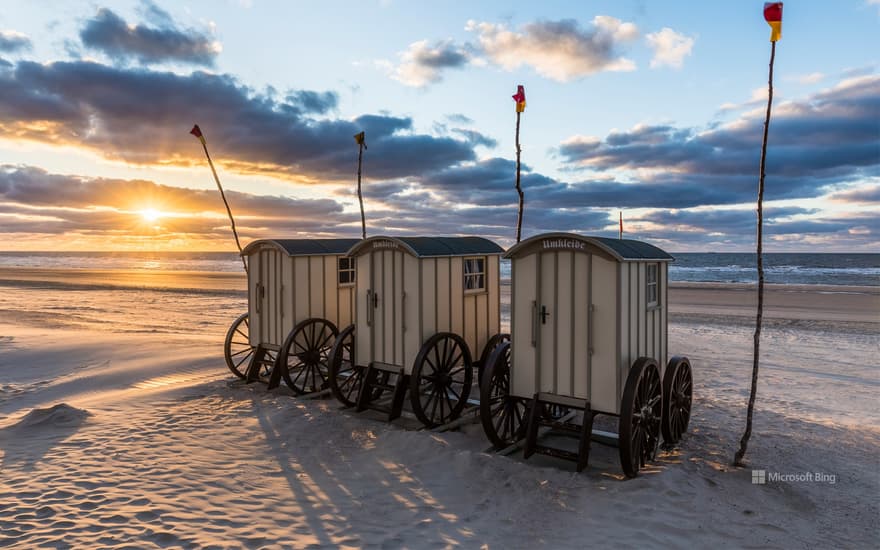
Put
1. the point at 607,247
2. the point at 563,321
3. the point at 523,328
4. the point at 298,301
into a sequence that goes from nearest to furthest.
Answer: the point at 607,247 < the point at 563,321 < the point at 523,328 < the point at 298,301

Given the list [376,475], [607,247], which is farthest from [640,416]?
[376,475]

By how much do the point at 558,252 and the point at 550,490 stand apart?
129 inches

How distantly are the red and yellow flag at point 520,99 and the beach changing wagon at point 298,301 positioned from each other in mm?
5060

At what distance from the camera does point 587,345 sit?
7.73 metres

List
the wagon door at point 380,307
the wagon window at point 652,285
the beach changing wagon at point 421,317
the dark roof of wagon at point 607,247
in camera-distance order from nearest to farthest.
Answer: the dark roof of wagon at point 607,247 → the wagon window at point 652,285 → the beach changing wagon at point 421,317 → the wagon door at point 380,307

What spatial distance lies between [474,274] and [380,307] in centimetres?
195

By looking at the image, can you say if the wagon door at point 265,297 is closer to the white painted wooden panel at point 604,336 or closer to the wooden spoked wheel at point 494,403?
the wooden spoked wheel at point 494,403

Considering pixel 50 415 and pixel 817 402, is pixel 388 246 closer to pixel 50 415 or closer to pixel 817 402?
pixel 50 415

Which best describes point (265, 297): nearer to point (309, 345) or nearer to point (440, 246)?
point (309, 345)

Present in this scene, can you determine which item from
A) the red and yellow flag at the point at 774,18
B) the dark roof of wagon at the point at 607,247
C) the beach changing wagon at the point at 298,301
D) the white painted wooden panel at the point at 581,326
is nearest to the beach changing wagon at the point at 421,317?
the beach changing wagon at the point at 298,301

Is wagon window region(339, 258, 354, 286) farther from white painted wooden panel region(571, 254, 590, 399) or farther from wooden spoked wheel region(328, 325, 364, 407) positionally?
white painted wooden panel region(571, 254, 590, 399)

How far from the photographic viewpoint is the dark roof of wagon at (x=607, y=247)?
24.5 feet

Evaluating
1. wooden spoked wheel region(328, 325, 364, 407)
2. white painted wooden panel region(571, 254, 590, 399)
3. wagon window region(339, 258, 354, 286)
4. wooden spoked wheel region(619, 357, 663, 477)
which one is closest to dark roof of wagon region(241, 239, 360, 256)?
wagon window region(339, 258, 354, 286)

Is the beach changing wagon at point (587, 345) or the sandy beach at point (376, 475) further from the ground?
the beach changing wagon at point (587, 345)
